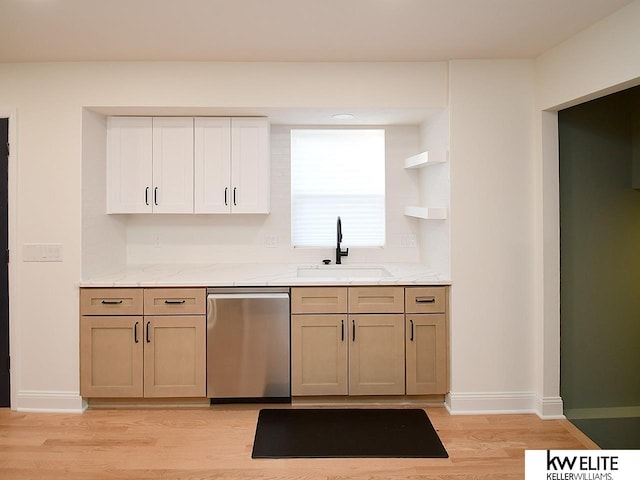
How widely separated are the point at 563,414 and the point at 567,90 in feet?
6.86

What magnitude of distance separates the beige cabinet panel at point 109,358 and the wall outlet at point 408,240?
2201 millimetres

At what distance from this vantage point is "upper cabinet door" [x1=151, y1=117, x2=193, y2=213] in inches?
157

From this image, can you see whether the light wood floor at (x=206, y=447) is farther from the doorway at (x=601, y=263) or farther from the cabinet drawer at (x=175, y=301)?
the cabinet drawer at (x=175, y=301)

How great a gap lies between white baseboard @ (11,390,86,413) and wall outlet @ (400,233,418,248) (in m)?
2.69

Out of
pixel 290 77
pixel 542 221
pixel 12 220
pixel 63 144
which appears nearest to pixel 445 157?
pixel 542 221

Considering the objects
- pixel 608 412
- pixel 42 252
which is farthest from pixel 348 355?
pixel 42 252

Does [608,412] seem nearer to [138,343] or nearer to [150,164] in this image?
[138,343]

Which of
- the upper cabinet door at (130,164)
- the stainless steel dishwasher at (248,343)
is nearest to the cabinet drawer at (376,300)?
the stainless steel dishwasher at (248,343)

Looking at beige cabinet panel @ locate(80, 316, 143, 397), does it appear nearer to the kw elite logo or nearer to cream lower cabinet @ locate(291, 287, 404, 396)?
cream lower cabinet @ locate(291, 287, 404, 396)

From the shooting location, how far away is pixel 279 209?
14.9ft

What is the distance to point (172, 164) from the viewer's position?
4.02 m

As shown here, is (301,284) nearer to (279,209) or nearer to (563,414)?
(279,209)

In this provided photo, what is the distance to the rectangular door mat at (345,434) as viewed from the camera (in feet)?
10.2

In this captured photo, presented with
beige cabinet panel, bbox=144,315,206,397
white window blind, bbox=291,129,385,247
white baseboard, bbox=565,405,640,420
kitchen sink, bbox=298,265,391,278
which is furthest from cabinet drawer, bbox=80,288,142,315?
white baseboard, bbox=565,405,640,420
